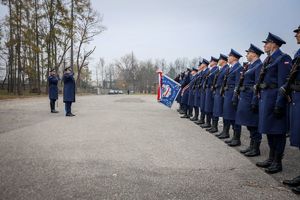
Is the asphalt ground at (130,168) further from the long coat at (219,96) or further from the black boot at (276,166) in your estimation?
the long coat at (219,96)

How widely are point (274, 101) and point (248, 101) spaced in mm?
1368

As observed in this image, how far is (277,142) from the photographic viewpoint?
563 centimetres

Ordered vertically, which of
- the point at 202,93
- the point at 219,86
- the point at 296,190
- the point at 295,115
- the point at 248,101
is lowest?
the point at 296,190

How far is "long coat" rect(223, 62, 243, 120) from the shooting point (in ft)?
26.8

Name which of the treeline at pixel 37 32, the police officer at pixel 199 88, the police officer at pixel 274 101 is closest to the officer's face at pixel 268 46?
the police officer at pixel 274 101

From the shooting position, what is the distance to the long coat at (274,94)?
549 cm

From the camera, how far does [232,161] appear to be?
19.5ft

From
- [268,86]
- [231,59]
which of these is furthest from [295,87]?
[231,59]

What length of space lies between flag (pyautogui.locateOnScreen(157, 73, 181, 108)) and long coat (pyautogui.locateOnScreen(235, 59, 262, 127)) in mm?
8712

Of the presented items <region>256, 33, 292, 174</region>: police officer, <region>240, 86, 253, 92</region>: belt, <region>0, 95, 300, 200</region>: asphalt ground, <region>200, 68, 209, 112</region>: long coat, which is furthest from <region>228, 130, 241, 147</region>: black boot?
<region>200, 68, 209, 112</region>: long coat

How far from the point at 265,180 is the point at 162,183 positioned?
1534 millimetres

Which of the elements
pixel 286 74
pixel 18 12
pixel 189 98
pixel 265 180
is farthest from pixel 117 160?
pixel 18 12

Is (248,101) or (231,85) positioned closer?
(248,101)

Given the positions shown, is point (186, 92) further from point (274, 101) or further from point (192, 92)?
point (274, 101)
